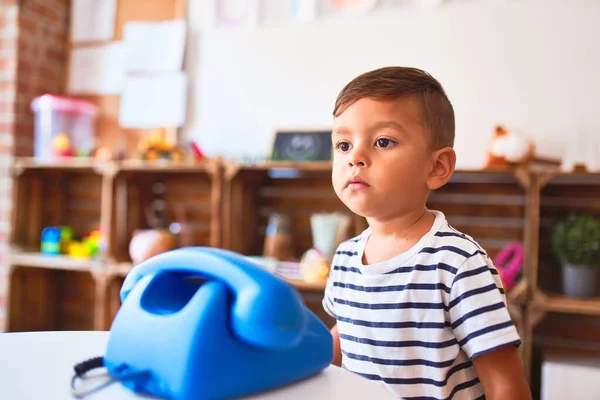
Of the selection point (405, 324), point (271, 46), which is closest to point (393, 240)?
point (405, 324)

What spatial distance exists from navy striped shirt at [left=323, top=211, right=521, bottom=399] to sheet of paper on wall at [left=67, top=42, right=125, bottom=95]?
95.2 inches

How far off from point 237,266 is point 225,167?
1.82 meters

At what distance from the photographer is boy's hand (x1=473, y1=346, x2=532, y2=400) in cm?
71

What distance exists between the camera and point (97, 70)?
2.96 meters

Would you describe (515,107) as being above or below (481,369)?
above

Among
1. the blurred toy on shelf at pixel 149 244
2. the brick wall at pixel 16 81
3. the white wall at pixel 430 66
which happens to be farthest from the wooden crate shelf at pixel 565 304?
the brick wall at pixel 16 81

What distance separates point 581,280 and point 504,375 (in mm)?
1405

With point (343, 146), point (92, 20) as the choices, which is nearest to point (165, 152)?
point (92, 20)

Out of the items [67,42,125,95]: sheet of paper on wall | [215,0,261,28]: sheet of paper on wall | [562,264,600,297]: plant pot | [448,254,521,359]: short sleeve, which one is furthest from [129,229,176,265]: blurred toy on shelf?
[448,254,521,359]: short sleeve

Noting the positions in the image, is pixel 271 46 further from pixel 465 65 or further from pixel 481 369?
pixel 481 369

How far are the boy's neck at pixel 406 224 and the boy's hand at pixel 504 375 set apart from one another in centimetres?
20

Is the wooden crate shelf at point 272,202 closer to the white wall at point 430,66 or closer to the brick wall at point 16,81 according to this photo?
the white wall at point 430,66

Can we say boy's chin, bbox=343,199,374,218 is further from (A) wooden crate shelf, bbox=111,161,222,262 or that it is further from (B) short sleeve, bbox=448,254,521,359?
(A) wooden crate shelf, bbox=111,161,222,262

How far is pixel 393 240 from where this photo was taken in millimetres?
856
